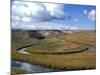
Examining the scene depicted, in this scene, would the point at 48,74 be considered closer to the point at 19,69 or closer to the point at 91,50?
the point at 19,69

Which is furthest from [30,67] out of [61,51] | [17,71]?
[61,51]

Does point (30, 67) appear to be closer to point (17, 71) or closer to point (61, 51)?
point (17, 71)

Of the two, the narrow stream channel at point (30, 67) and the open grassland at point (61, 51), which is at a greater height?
the open grassland at point (61, 51)

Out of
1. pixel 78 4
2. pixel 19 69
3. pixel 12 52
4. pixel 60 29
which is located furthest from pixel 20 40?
pixel 78 4

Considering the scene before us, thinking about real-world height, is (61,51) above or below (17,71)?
above

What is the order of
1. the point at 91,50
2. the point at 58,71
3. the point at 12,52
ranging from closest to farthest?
the point at 12,52, the point at 58,71, the point at 91,50

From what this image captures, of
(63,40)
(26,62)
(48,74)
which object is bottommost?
(48,74)

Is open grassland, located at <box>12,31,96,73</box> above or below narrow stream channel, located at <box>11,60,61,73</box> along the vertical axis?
above

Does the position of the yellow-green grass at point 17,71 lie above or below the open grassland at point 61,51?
below
